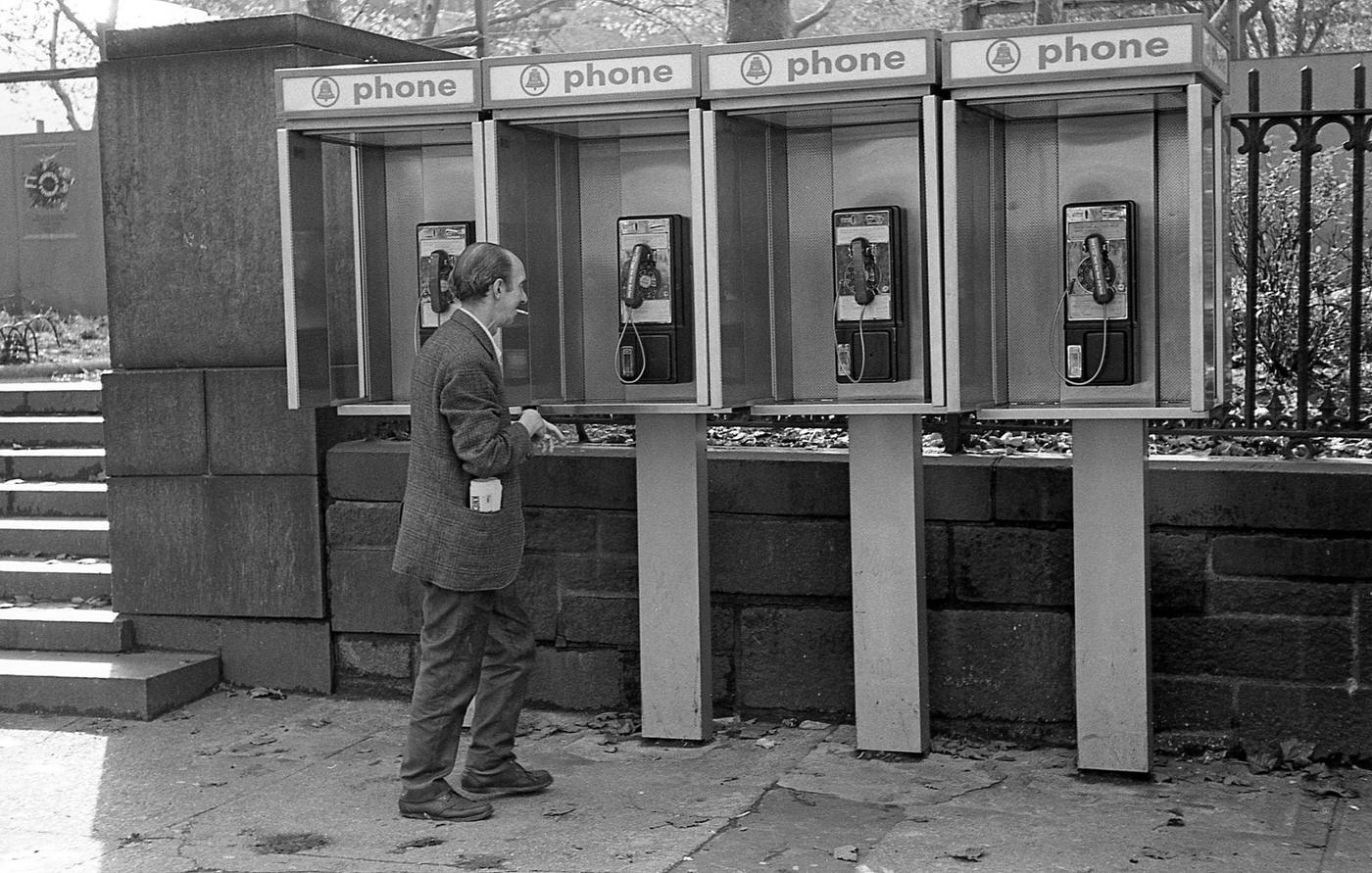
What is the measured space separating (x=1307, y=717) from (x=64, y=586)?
5176mm

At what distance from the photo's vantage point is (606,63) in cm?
522

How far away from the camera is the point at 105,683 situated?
634cm

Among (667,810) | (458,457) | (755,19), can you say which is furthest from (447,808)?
(755,19)

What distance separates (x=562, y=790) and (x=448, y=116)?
230 centimetres

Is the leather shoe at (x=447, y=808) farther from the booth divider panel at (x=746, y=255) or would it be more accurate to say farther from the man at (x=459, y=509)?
the booth divider panel at (x=746, y=255)

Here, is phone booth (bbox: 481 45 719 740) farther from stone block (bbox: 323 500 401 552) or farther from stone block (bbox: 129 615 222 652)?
stone block (bbox: 129 615 222 652)

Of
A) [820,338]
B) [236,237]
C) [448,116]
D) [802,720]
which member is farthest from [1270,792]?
[236,237]

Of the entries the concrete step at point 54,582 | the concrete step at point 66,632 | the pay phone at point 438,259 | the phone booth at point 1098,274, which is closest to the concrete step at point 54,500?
the concrete step at point 54,582

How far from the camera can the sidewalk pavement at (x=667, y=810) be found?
4.55 meters

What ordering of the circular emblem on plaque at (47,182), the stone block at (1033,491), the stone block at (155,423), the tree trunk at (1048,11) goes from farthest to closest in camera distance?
the circular emblem on plaque at (47,182) → the tree trunk at (1048,11) → the stone block at (155,423) → the stone block at (1033,491)

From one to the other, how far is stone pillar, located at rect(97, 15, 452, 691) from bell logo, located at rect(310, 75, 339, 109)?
0.99 metres

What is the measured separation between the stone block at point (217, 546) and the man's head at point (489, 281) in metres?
1.96

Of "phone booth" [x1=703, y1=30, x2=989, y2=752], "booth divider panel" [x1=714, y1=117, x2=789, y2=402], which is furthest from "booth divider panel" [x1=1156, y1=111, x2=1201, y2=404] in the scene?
"booth divider panel" [x1=714, y1=117, x2=789, y2=402]

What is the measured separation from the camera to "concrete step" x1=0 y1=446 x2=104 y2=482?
8.17 metres
